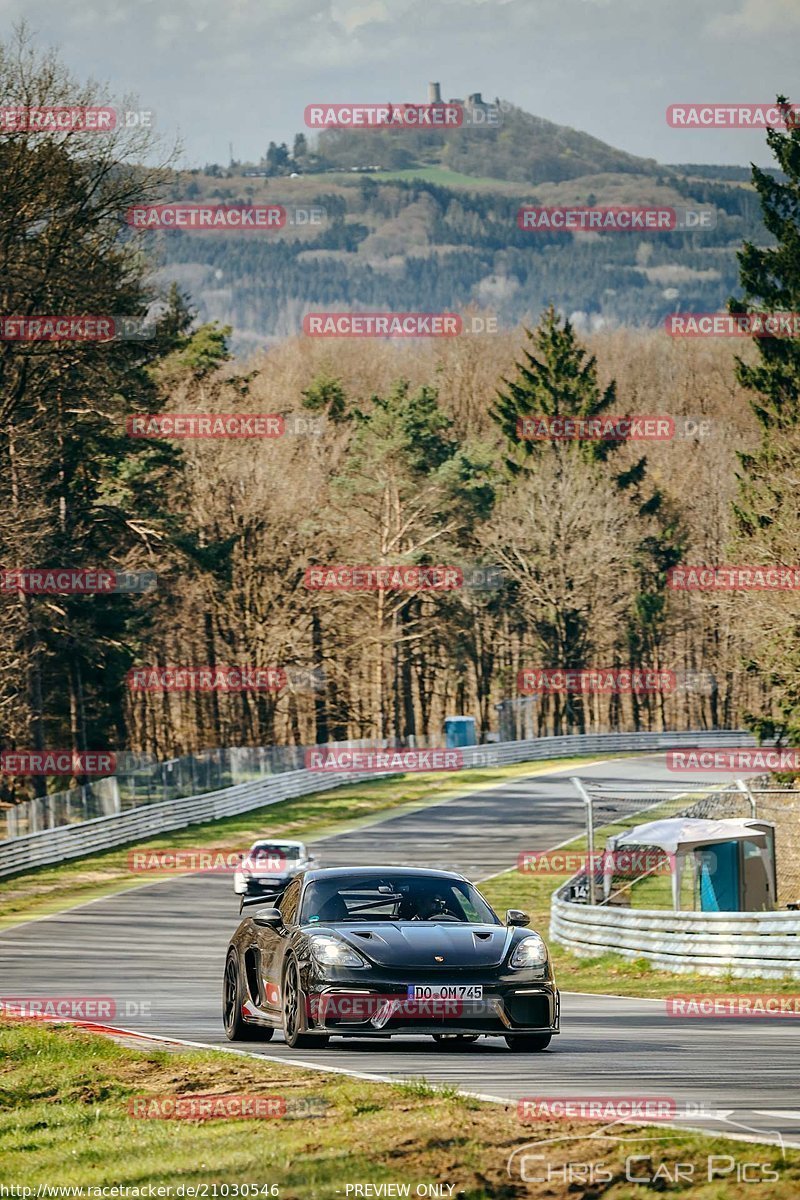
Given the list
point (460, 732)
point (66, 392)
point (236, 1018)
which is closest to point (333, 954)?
point (236, 1018)

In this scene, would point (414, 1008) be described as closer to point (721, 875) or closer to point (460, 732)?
point (721, 875)

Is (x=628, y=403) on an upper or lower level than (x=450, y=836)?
upper

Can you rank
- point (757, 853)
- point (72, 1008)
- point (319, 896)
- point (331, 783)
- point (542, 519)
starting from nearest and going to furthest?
point (319, 896) → point (72, 1008) → point (757, 853) → point (331, 783) → point (542, 519)

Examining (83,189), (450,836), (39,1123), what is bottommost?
(450,836)

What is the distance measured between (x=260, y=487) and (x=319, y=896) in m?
59.0

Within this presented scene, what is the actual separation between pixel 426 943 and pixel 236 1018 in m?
2.59

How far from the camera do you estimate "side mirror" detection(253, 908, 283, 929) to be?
13203 millimetres

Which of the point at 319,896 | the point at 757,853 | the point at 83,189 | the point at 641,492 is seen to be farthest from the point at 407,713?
the point at 319,896

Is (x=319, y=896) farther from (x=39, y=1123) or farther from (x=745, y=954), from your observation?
(x=745, y=954)

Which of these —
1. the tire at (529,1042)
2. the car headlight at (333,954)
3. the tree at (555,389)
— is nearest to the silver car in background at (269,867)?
the tire at (529,1042)

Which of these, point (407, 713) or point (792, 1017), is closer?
point (792, 1017)

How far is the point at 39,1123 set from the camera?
31.9 feet

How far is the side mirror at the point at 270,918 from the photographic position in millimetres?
13203

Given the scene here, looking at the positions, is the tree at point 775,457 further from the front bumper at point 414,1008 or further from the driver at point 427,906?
the front bumper at point 414,1008
